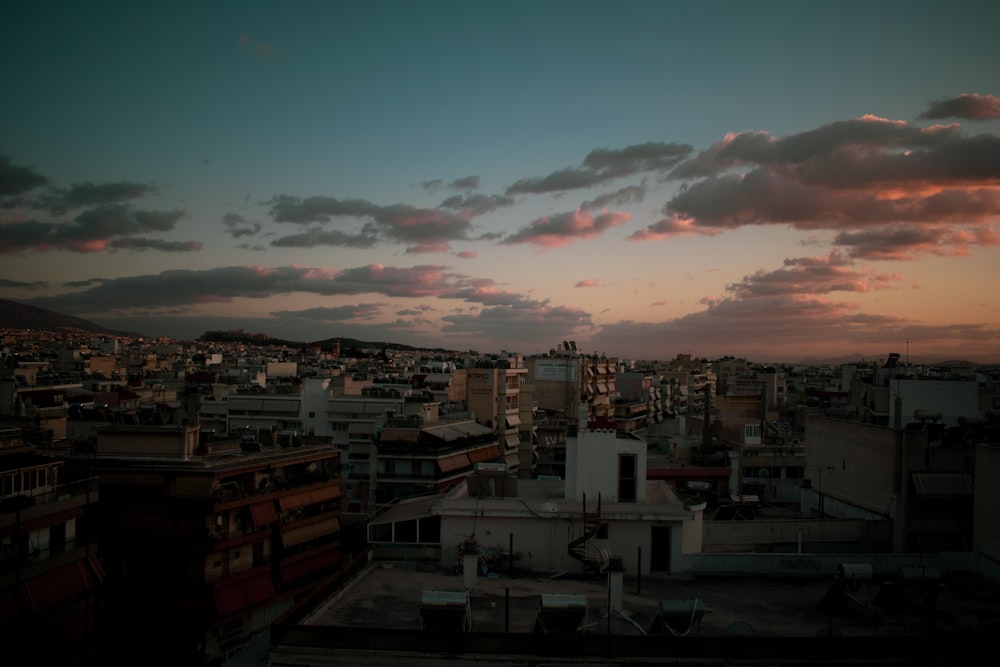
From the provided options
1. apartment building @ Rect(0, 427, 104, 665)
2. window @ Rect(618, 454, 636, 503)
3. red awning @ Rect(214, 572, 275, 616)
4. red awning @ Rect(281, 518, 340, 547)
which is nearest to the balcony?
apartment building @ Rect(0, 427, 104, 665)

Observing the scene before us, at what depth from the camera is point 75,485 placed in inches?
970

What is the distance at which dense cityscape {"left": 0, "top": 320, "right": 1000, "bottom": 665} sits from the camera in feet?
44.4

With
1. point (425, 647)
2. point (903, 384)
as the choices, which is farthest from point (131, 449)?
point (903, 384)

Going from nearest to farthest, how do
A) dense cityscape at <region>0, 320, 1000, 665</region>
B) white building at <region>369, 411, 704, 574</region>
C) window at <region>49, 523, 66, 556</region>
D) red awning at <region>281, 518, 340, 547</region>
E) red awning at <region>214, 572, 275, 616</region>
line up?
dense cityscape at <region>0, 320, 1000, 665</region>
white building at <region>369, 411, 704, 574</region>
window at <region>49, 523, 66, 556</region>
red awning at <region>214, 572, 275, 616</region>
red awning at <region>281, 518, 340, 547</region>

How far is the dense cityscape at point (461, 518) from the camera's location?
13.5m

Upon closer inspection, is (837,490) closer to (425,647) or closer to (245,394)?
(425,647)

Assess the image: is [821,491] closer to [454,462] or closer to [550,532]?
[550,532]

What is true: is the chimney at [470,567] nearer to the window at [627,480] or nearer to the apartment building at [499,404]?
the window at [627,480]

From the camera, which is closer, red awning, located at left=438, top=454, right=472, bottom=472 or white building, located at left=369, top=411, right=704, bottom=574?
white building, located at left=369, top=411, right=704, bottom=574

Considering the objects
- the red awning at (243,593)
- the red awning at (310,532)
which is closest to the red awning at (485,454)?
the red awning at (310,532)

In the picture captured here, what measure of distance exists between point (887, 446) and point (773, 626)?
43.0 ft

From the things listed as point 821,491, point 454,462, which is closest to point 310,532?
point 454,462

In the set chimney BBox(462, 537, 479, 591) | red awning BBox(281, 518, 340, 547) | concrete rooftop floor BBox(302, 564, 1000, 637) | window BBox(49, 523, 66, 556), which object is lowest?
red awning BBox(281, 518, 340, 547)

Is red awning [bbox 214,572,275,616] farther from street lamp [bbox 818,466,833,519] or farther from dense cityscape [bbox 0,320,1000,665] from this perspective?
street lamp [bbox 818,466,833,519]
